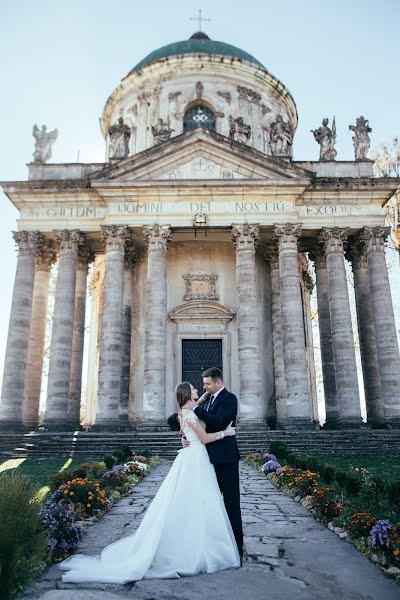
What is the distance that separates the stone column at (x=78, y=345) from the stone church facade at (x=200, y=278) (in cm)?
6

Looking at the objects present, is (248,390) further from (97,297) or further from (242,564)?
(242,564)

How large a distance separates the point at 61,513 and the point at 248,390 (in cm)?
1396

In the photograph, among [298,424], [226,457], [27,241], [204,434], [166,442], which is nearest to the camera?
[204,434]

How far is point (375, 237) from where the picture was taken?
22000mm

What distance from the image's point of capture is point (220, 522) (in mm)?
5449

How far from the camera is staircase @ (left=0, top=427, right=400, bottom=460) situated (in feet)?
56.0

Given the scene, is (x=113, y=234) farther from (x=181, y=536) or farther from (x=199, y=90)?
(x=181, y=536)

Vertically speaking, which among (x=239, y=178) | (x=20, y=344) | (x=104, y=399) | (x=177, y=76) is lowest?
(x=104, y=399)

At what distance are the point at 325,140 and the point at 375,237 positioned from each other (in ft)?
20.3

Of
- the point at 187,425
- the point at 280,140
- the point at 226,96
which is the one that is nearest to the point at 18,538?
the point at 187,425

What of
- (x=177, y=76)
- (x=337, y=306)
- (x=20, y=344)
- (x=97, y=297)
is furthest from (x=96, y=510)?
(x=177, y=76)

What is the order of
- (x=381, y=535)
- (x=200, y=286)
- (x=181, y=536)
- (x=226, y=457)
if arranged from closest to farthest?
(x=181, y=536)
(x=381, y=535)
(x=226, y=457)
(x=200, y=286)

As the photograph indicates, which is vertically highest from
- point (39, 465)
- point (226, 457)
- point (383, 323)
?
point (383, 323)

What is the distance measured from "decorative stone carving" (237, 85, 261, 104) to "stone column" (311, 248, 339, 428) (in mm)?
11208
